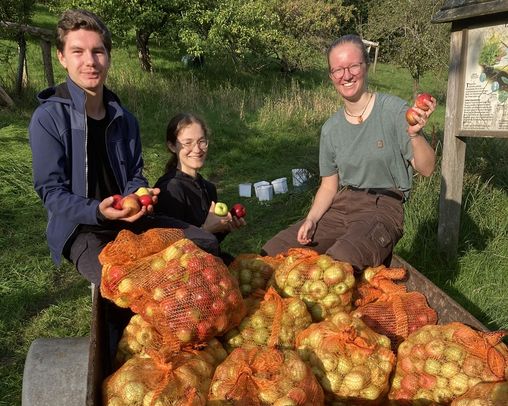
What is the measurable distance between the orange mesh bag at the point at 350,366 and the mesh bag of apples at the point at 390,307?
15.1 inches

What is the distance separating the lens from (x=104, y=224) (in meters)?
2.77

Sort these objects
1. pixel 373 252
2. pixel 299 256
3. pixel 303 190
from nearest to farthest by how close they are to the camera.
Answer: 1. pixel 299 256
2. pixel 373 252
3. pixel 303 190

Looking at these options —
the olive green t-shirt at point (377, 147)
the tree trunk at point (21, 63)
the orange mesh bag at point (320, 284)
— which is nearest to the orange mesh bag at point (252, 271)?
the orange mesh bag at point (320, 284)

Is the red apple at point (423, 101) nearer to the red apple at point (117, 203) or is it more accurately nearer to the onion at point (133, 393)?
the red apple at point (117, 203)

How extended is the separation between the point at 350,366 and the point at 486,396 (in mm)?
512

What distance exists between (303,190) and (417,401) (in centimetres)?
506

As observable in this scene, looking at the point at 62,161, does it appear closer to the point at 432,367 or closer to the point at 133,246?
the point at 133,246

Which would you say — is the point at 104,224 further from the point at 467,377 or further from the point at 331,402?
the point at 467,377

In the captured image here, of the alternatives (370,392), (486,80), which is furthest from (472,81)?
(370,392)

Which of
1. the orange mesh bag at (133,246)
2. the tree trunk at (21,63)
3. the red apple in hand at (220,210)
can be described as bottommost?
the red apple in hand at (220,210)

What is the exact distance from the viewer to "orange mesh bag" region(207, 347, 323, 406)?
5.76ft

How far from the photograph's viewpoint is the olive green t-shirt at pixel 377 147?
10.6ft

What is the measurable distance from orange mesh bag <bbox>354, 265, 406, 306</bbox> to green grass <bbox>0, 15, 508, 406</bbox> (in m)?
1.34

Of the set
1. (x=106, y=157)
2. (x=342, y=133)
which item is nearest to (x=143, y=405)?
(x=106, y=157)
